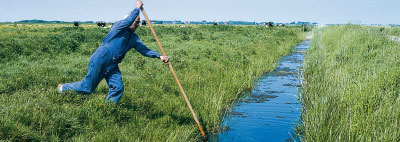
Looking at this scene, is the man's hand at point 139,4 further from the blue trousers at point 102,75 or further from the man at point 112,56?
the blue trousers at point 102,75

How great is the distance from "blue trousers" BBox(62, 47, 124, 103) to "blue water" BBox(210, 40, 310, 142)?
2.01 meters

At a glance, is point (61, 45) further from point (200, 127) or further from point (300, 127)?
point (300, 127)

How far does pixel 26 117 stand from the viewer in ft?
15.0

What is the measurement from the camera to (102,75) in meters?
5.20

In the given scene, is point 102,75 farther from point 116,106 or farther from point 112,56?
point 116,106

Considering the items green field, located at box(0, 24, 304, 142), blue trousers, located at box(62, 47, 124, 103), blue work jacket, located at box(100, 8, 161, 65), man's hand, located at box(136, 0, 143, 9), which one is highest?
man's hand, located at box(136, 0, 143, 9)

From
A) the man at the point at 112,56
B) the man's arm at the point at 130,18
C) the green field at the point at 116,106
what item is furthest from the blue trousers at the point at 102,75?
the man's arm at the point at 130,18

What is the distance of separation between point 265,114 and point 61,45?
1019cm

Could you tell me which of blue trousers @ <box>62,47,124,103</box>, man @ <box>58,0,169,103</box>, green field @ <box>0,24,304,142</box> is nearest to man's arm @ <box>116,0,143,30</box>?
man @ <box>58,0,169,103</box>

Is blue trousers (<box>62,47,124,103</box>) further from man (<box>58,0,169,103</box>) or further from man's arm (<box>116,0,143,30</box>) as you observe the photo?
man's arm (<box>116,0,143,30</box>)

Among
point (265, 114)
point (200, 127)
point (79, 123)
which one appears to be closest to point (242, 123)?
point (265, 114)

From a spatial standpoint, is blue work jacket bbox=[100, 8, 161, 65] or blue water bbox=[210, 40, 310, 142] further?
blue water bbox=[210, 40, 310, 142]

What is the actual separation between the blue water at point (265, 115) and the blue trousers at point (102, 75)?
201 cm

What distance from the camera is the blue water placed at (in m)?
6.05
